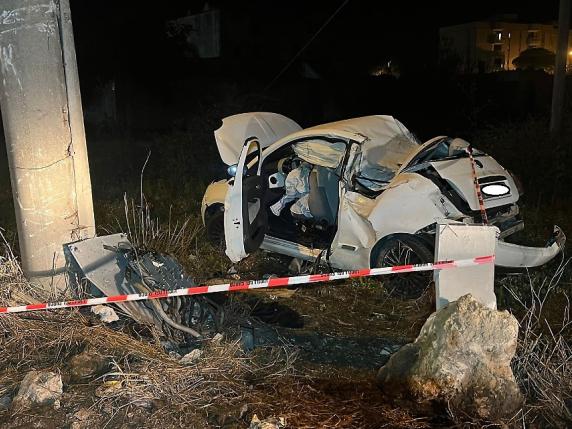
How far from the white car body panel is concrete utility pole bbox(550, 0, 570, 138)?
15.4 ft

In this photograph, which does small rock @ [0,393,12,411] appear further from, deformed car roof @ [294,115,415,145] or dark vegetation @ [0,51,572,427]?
deformed car roof @ [294,115,415,145]

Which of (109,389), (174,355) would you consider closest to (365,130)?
(174,355)

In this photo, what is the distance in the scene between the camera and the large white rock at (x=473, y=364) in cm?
356

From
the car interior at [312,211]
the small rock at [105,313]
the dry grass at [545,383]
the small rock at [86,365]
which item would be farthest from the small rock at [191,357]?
the car interior at [312,211]

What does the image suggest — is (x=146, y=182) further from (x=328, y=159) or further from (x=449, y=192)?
(x=449, y=192)

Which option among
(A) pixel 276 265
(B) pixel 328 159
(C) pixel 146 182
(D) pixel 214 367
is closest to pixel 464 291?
(D) pixel 214 367

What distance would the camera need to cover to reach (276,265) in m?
7.15

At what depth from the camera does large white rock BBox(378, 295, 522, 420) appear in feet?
11.7

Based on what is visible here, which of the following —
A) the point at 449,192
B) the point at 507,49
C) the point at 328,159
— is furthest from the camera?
the point at 507,49

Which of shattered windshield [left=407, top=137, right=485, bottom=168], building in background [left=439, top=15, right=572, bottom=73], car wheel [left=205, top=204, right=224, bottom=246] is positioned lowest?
car wheel [left=205, top=204, right=224, bottom=246]

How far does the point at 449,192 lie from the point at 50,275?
3.28 meters

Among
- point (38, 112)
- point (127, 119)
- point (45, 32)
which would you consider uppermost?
point (45, 32)

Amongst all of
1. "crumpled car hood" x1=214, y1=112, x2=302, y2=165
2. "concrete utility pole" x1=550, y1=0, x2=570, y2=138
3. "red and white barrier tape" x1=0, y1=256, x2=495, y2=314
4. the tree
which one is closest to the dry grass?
"red and white barrier tape" x1=0, y1=256, x2=495, y2=314

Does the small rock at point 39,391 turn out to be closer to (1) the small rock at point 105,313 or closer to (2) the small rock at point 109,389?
(2) the small rock at point 109,389
